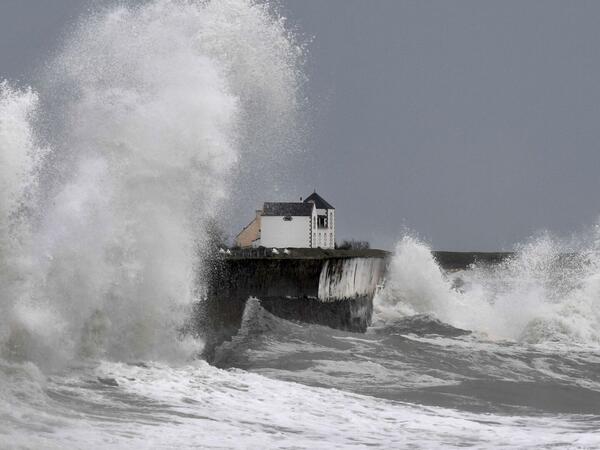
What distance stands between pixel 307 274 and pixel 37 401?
944 cm

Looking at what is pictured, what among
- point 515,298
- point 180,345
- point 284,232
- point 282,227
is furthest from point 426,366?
point 282,227

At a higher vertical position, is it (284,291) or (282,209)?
(282,209)

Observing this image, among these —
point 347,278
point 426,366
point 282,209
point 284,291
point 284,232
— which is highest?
point 282,209

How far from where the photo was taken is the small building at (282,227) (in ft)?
205

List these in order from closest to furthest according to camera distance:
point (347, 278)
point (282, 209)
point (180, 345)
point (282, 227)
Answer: point (180, 345)
point (347, 278)
point (282, 209)
point (282, 227)

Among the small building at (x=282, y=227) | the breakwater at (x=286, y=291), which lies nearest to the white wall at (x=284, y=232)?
the small building at (x=282, y=227)

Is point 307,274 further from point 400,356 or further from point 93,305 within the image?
point 93,305

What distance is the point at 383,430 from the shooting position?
8.42 metres

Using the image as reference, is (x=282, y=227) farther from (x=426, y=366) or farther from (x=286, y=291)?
(x=426, y=366)

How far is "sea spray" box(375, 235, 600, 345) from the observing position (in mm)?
21094

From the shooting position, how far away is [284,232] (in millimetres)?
62719

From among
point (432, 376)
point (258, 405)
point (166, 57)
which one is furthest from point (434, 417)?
point (166, 57)

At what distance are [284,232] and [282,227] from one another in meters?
0.39

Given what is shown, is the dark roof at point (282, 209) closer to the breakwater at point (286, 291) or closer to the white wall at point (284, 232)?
the white wall at point (284, 232)
